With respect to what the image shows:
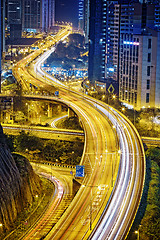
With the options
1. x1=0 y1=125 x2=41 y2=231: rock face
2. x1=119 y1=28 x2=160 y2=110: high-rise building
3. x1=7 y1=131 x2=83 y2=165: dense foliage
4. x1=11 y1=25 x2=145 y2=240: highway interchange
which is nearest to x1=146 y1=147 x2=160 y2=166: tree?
x1=11 y1=25 x2=145 y2=240: highway interchange

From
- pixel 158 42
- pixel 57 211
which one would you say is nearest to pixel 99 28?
pixel 158 42

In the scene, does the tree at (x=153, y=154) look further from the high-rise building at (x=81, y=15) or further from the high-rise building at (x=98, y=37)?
the high-rise building at (x=81, y=15)

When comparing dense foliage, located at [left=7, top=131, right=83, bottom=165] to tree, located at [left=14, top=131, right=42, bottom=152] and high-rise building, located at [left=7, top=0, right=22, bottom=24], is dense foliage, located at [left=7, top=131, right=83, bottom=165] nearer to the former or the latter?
tree, located at [left=14, top=131, right=42, bottom=152]

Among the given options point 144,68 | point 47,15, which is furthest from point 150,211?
point 47,15

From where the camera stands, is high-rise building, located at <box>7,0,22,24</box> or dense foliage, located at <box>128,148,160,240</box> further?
high-rise building, located at <box>7,0,22,24</box>

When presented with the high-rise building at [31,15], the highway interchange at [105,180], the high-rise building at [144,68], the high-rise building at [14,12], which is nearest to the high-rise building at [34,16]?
the high-rise building at [31,15]

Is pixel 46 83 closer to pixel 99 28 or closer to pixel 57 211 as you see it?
pixel 99 28
